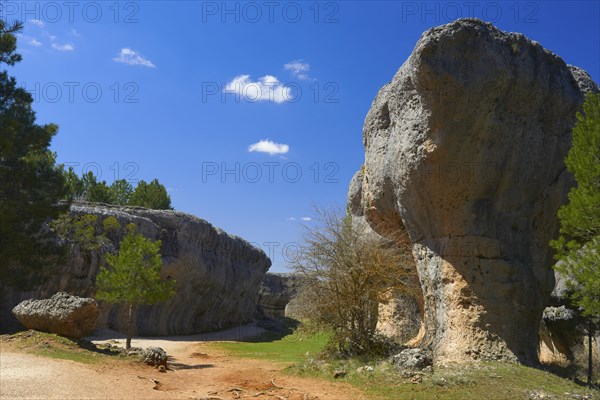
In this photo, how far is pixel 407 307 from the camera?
86.2ft

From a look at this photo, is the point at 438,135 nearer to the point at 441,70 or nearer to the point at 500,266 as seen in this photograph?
the point at 441,70

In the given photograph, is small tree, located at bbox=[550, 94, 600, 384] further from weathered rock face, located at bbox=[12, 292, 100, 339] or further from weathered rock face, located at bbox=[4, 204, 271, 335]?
weathered rock face, located at bbox=[4, 204, 271, 335]

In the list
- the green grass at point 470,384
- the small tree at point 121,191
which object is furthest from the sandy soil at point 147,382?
the small tree at point 121,191

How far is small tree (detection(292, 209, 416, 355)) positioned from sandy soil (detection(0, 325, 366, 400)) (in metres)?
2.90

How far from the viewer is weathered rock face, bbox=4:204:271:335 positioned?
2911 centimetres

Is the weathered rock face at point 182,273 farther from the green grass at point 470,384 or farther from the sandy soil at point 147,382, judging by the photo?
the green grass at point 470,384

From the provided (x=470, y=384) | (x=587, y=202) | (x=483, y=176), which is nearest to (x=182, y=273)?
(x=483, y=176)

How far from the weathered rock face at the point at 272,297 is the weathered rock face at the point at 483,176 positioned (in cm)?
4950

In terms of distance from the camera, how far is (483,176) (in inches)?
678

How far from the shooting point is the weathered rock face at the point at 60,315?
18531mm

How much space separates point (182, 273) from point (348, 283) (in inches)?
781

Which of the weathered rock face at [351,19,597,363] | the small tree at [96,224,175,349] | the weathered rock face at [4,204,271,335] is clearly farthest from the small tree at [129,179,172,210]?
the weathered rock face at [351,19,597,363]

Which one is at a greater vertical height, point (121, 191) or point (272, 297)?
point (121, 191)

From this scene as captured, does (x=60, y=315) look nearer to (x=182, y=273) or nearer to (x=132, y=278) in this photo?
(x=132, y=278)
